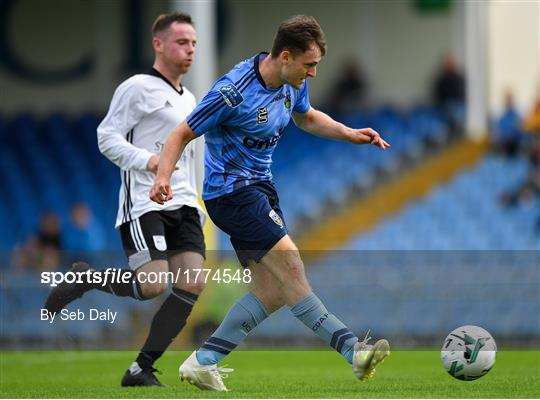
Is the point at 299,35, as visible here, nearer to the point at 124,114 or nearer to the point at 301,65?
the point at 301,65

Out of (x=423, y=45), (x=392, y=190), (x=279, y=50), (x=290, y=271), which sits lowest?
(x=392, y=190)

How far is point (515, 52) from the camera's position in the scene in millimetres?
25016

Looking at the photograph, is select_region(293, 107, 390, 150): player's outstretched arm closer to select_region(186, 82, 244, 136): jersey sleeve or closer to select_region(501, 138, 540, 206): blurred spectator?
select_region(186, 82, 244, 136): jersey sleeve

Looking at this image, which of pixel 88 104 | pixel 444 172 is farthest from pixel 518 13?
pixel 88 104

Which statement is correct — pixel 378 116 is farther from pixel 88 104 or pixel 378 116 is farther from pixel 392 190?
pixel 88 104

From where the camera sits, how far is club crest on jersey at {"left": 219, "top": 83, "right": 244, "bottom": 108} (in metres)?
7.47

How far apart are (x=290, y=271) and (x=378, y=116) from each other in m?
17.0

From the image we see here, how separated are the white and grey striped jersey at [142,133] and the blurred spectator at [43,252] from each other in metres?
5.21

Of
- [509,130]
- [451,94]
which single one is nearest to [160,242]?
[509,130]

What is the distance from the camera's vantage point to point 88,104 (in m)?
25.2

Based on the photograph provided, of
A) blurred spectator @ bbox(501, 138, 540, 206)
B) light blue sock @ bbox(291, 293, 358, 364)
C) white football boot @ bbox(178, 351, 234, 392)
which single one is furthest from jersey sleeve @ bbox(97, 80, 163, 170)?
blurred spectator @ bbox(501, 138, 540, 206)

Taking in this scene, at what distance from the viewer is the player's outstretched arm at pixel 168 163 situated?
288 inches

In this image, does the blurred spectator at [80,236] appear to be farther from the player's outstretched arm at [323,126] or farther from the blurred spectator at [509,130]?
the player's outstretched arm at [323,126]

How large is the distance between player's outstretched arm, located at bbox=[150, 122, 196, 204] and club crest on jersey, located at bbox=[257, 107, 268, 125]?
16.3 inches
